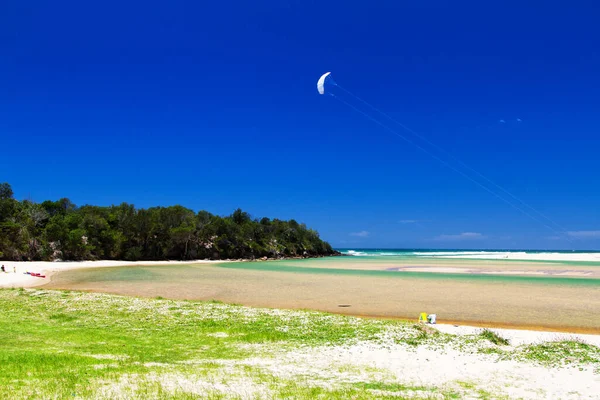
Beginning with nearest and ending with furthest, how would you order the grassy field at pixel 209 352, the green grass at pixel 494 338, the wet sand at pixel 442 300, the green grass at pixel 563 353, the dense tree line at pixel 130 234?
the grassy field at pixel 209 352
the green grass at pixel 563 353
the green grass at pixel 494 338
the wet sand at pixel 442 300
the dense tree line at pixel 130 234

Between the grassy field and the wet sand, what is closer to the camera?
the grassy field

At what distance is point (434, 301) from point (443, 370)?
16.6 m

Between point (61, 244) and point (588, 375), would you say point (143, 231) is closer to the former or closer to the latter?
point (61, 244)

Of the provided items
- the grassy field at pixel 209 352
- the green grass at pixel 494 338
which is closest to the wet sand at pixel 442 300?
the green grass at pixel 494 338

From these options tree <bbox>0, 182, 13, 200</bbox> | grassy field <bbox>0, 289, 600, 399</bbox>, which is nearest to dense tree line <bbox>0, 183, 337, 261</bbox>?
tree <bbox>0, 182, 13, 200</bbox>

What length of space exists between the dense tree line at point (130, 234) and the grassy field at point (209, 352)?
56.0 meters

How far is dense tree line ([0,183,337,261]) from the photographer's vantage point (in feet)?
236

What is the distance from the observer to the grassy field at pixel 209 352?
9.38 m

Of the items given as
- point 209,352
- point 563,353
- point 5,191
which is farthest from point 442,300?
point 5,191

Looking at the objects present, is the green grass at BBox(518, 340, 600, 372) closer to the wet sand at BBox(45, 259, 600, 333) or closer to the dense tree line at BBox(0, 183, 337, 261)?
the wet sand at BBox(45, 259, 600, 333)

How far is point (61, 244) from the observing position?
74.3 m

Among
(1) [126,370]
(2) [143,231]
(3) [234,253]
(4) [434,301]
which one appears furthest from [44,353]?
(3) [234,253]

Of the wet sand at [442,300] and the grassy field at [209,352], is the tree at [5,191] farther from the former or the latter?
the grassy field at [209,352]

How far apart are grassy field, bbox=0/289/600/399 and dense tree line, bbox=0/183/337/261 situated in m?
56.0
